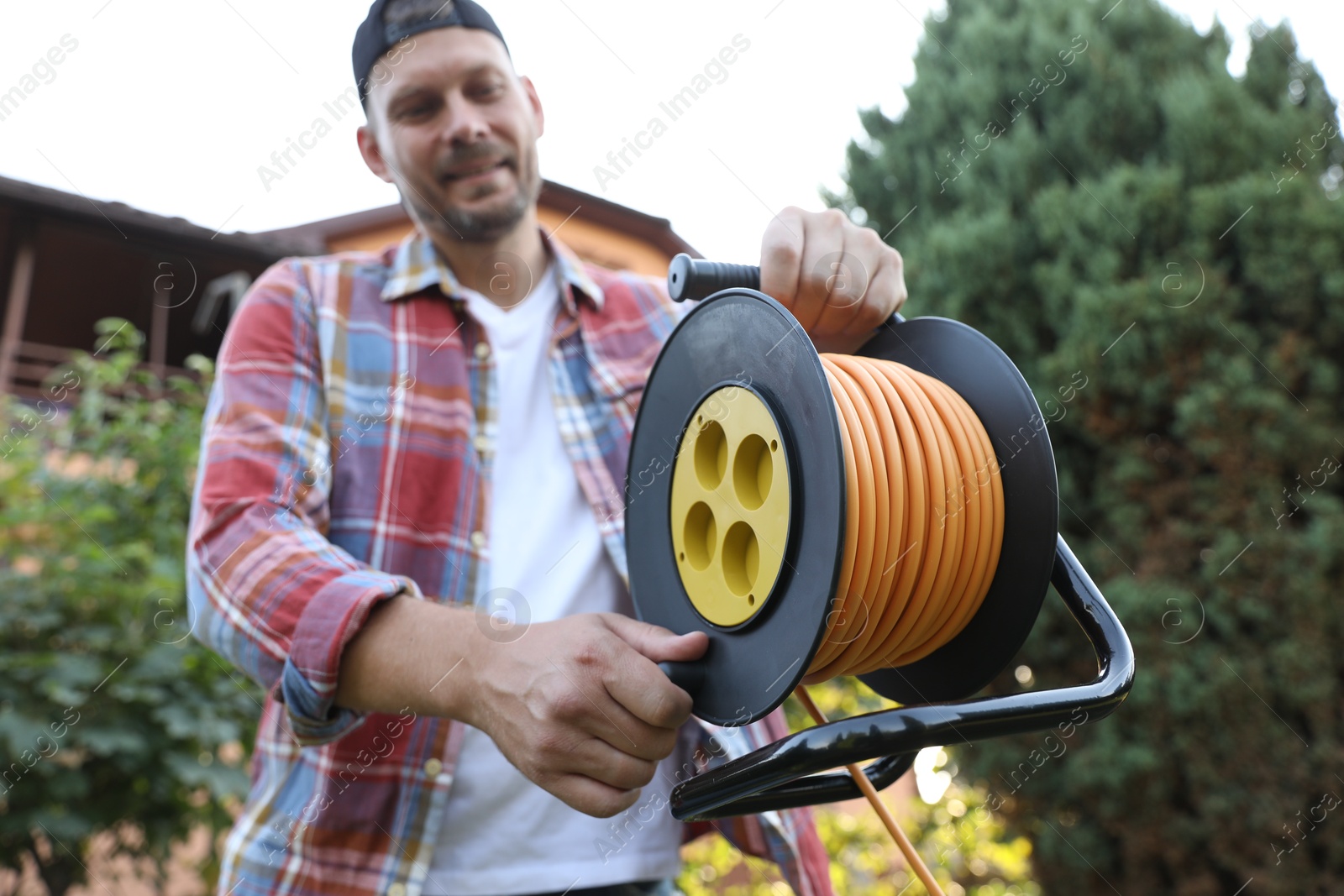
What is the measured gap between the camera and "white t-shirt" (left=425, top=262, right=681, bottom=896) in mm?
1691

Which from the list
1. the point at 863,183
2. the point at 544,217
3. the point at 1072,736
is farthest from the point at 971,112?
the point at 544,217

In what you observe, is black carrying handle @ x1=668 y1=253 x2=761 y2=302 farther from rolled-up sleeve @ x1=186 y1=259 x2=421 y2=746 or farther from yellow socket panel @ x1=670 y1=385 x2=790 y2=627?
rolled-up sleeve @ x1=186 y1=259 x2=421 y2=746

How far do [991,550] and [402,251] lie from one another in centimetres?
146

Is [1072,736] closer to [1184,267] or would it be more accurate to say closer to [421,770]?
[1184,267]

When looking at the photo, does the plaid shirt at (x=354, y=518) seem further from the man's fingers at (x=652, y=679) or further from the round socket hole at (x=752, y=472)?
the round socket hole at (x=752, y=472)

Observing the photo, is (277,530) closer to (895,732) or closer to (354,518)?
(354,518)

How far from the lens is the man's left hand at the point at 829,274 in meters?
1.33

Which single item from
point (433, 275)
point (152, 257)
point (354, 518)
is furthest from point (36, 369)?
point (354, 518)

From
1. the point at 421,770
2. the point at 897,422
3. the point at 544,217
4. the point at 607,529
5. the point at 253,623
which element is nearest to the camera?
the point at 897,422

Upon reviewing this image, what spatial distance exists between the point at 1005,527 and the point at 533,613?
3.05ft

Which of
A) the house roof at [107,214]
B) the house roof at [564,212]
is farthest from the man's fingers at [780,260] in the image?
the house roof at [564,212]

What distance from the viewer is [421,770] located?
1660 mm

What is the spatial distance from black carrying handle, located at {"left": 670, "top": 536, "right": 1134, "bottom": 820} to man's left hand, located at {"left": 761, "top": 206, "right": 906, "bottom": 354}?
0.45 meters

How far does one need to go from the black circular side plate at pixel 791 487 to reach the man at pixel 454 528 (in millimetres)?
90
